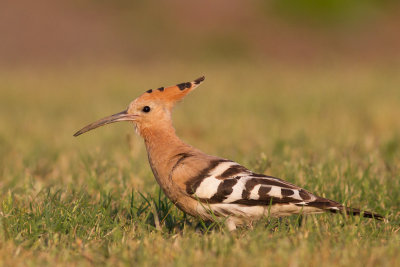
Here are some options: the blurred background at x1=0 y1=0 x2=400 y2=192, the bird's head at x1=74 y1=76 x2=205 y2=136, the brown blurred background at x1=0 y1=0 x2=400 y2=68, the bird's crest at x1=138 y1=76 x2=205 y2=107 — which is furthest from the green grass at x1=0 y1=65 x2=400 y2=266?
the brown blurred background at x1=0 y1=0 x2=400 y2=68

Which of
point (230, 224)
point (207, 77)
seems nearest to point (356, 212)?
point (230, 224)

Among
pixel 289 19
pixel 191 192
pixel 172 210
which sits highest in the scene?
pixel 289 19

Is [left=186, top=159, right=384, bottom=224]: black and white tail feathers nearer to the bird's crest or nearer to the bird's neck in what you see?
the bird's neck

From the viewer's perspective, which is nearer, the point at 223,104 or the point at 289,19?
the point at 223,104

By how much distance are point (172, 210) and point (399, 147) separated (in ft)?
9.42

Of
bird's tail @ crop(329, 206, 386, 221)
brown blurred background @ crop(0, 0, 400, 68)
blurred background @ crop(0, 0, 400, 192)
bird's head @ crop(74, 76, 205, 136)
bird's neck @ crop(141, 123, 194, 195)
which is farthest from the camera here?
brown blurred background @ crop(0, 0, 400, 68)

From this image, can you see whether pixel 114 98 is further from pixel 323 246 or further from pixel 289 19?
pixel 289 19

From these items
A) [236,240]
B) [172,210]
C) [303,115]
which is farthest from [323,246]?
[303,115]

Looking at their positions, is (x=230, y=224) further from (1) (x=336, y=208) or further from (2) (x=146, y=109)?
(2) (x=146, y=109)

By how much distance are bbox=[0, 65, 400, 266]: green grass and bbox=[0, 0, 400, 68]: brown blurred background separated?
5464 millimetres

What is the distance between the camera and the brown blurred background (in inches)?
681

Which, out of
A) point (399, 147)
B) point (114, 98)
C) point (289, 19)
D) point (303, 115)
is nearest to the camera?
point (399, 147)

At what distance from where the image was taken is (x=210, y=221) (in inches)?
136

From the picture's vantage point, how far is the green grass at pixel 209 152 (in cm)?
279
